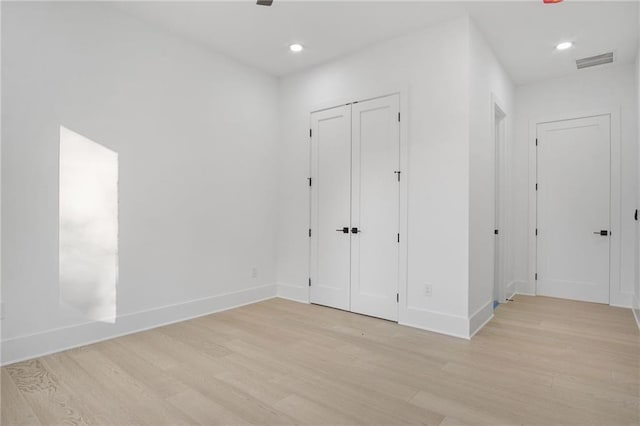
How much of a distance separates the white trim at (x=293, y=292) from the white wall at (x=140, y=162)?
18 centimetres

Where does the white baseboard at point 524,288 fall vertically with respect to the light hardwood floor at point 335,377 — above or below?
above

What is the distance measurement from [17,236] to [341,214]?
115 inches

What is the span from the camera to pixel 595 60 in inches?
163

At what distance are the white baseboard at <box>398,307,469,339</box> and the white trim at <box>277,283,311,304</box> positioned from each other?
1318 millimetres

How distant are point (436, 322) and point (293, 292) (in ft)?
6.19

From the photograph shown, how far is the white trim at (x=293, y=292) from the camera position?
4.50m

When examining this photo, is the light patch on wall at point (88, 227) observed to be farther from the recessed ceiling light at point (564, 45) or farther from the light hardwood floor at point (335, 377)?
the recessed ceiling light at point (564, 45)

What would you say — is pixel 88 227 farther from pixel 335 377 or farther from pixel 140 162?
pixel 335 377

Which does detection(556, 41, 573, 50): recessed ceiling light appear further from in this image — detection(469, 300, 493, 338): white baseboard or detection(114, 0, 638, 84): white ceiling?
detection(469, 300, 493, 338): white baseboard

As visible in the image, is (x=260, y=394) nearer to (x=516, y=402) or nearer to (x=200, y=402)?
(x=200, y=402)

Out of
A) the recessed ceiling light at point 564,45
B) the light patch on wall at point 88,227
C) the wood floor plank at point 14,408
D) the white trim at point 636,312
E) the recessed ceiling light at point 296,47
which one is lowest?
the wood floor plank at point 14,408

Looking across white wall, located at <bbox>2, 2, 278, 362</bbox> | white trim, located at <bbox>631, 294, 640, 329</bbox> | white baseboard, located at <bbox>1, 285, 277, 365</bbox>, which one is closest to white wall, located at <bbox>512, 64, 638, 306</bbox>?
white trim, located at <bbox>631, 294, 640, 329</bbox>

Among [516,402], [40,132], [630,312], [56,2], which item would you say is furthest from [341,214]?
[630,312]

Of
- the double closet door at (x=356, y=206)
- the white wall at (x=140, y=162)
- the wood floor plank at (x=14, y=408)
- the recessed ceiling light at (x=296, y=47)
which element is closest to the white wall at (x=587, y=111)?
the double closet door at (x=356, y=206)
